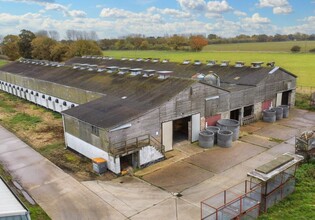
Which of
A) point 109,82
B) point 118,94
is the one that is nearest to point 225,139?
point 118,94

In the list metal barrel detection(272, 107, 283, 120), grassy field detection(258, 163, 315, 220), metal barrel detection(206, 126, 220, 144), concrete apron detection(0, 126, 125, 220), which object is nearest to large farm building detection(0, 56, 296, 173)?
metal barrel detection(206, 126, 220, 144)

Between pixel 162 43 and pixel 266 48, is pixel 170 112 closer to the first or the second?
pixel 266 48

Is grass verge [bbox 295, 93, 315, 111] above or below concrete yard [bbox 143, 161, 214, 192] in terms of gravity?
above

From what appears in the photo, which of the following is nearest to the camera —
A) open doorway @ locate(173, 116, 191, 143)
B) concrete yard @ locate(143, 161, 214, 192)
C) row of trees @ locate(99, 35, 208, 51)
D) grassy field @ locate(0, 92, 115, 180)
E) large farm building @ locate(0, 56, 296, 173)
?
concrete yard @ locate(143, 161, 214, 192)

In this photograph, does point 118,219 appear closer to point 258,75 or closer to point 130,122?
point 130,122

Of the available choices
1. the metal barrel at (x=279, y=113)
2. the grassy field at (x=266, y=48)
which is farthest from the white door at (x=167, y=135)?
the grassy field at (x=266, y=48)

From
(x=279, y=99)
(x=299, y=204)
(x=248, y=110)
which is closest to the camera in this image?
(x=299, y=204)

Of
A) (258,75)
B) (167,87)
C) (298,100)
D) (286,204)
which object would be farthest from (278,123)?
(286,204)

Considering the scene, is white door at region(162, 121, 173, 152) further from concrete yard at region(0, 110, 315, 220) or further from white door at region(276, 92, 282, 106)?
white door at region(276, 92, 282, 106)
